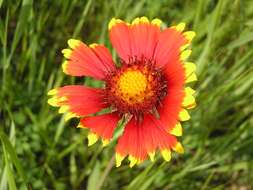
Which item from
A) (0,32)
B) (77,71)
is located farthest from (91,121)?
(0,32)

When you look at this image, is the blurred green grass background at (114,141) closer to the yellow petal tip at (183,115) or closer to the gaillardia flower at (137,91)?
the gaillardia flower at (137,91)

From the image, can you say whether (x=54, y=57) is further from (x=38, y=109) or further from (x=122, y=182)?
(x=122, y=182)

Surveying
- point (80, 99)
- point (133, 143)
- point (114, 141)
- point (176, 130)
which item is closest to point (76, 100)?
point (80, 99)

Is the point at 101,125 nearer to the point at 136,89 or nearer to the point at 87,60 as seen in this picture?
the point at 136,89

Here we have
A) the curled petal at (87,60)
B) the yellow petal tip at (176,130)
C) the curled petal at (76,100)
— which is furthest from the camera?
the curled petal at (87,60)

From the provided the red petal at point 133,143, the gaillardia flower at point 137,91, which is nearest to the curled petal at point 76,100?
the gaillardia flower at point 137,91

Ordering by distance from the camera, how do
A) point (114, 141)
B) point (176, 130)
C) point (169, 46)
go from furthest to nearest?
point (114, 141) → point (169, 46) → point (176, 130)

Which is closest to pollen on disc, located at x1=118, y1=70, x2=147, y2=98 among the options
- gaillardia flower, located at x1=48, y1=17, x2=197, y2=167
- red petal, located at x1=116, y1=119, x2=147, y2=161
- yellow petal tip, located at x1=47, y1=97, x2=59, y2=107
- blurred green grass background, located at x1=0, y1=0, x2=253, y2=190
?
gaillardia flower, located at x1=48, y1=17, x2=197, y2=167
